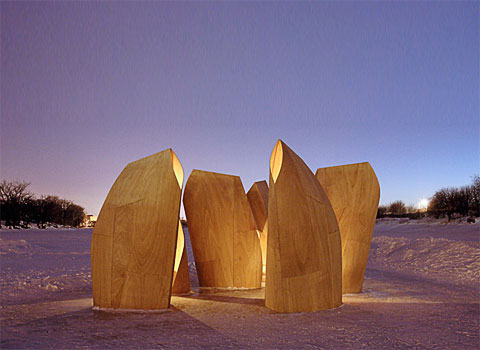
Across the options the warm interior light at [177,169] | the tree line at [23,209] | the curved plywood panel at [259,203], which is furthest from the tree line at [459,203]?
the tree line at [23,209]

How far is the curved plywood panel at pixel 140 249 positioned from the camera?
720 cm

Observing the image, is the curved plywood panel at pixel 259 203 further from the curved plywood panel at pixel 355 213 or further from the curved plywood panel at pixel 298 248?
the curved plywood panel at pixel 298 248

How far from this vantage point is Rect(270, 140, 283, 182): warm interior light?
301 inches

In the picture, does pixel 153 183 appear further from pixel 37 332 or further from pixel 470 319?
pixel 470 319

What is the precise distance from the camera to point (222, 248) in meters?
10.9

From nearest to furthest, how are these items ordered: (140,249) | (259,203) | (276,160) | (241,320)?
(241,320), (140,249), (276,160), (259,203)

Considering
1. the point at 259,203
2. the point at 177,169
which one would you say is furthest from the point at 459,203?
the point at 177,169

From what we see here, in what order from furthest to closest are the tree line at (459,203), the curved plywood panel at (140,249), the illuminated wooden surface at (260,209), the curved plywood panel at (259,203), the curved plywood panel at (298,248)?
the tree line at (459,203)
the curved plywood panel at (259,203)
the illuminated wooden surface at (260,209)
the curved plywood panel at (140,249)
the curved plywood panel at (298,248)

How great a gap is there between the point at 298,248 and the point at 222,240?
419 centimetres

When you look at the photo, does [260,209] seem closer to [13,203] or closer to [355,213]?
[355,213]

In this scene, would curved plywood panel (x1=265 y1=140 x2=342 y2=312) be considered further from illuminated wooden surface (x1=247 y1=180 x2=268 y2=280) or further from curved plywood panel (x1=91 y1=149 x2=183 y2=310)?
illuminated wooden surface (x1=247 y1=180 x2=268 y2=280)

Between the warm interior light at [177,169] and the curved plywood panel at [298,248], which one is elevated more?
the warm interior light at [177,169]

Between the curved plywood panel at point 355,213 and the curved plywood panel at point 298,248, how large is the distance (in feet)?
6.83

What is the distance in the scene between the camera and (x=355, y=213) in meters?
9.66
